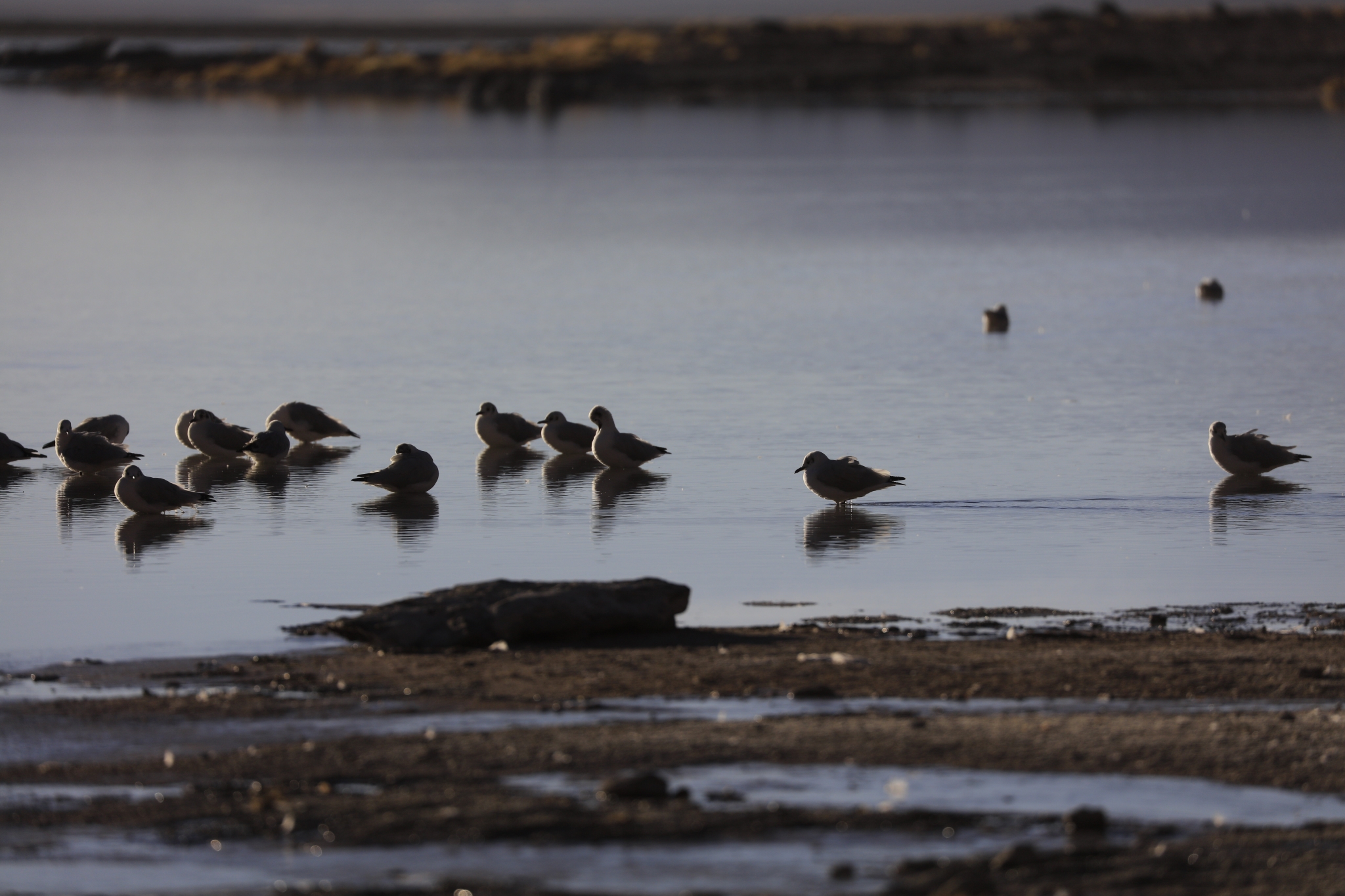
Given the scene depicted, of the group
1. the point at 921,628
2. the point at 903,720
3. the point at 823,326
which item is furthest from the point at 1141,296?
the point at 903,720

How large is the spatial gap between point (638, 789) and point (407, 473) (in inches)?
336

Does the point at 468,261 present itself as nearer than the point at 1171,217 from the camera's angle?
Yes

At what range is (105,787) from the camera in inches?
349

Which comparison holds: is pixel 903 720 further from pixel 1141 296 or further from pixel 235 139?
pixel 235 139

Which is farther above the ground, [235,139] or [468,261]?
[235,139]

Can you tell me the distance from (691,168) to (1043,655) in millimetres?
51587

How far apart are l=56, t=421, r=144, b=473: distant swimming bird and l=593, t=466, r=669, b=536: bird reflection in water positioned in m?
3.98

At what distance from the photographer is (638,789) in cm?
853

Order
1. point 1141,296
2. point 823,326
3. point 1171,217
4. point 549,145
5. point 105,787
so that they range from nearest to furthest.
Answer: point 105,787 < point 823,326 < point 1141,296 < point 1171,217 < point 549,145

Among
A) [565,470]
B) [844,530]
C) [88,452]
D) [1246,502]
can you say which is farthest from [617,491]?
[1246,502]

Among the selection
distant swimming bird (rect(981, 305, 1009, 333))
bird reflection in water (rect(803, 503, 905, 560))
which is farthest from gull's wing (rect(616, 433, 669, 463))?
distant swimming bird (rect(981, 305, 1009, 333))

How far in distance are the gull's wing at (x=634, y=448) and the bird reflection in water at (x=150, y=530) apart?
362 centimetres

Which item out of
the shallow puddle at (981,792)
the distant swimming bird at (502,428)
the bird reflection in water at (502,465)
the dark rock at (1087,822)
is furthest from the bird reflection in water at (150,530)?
the dark rock at (1087,822)

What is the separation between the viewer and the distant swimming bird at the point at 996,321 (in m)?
27.0
